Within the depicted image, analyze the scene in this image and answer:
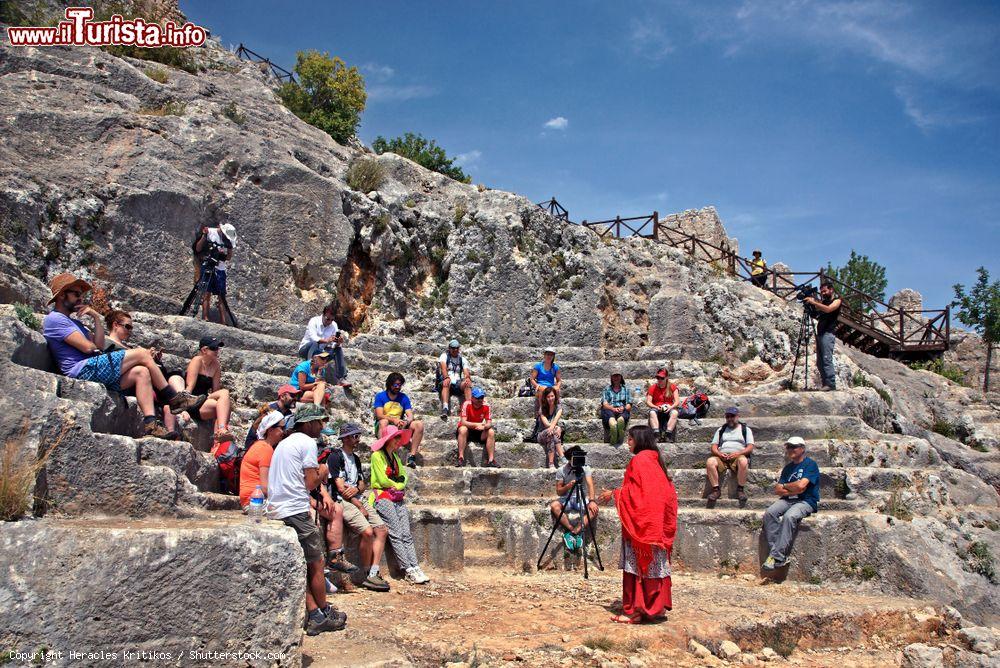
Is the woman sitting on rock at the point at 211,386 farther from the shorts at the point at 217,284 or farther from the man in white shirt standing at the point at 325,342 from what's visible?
the shorts at the point at 217,284

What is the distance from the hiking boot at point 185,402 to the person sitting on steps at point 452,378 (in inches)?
143

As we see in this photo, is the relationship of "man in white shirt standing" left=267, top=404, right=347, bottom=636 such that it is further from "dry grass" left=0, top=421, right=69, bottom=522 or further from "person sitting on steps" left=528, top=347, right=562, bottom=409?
"person sitting on steps" left=528, top=347, right=562, bottom=409

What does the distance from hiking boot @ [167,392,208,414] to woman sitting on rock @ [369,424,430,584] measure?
1900 mm

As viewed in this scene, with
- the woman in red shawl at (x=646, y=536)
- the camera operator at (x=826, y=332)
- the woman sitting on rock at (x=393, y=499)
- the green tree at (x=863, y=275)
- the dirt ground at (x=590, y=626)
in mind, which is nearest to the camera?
the dirt ground at (x=590, y=626)

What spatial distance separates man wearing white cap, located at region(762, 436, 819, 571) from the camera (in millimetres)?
8398

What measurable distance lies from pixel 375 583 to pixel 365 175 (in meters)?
8.69

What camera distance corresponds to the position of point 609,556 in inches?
358

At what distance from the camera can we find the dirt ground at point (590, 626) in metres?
5.58

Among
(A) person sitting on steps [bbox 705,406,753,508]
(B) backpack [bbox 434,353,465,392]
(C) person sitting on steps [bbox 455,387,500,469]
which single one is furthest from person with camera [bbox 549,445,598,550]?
(B) backpack [bbox 434,353,465,392]

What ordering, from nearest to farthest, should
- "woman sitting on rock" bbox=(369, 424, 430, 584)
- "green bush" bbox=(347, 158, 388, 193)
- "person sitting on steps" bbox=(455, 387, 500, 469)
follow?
"woman sitting on rock" bbox=(369, 424, 430, 584)
"person sitting on steps" bbox=(455, 387, 500, 469)
"green bush" bbox=(347, 158, 388, 193)

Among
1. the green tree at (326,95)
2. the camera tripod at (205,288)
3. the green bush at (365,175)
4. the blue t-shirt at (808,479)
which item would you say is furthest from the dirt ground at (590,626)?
the green tree at (326,95)

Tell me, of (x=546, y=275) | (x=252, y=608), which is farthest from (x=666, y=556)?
(x=546, y=275)

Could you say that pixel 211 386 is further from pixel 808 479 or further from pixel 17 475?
pixel 808 479

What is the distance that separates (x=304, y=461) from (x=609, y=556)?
14.8 ft
